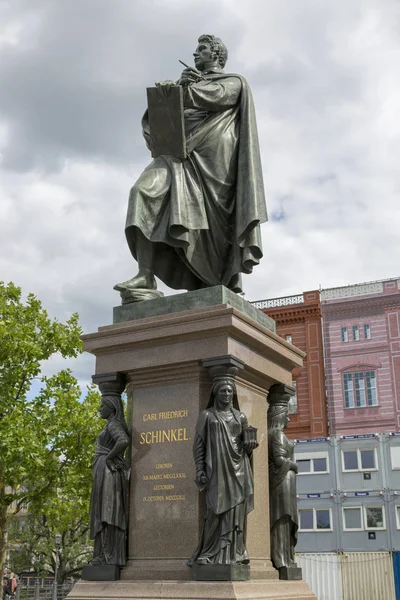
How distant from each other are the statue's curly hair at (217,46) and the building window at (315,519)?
1150 inches

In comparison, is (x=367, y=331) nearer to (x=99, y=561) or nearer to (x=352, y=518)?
(x=352, y=518)

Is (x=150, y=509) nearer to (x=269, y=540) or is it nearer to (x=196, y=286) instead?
(x=269, y=540)

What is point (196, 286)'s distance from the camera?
8.41 meters

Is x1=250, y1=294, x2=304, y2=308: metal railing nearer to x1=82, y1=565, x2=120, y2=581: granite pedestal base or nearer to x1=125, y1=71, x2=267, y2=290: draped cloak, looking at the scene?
x1=125, y1=71, x2=267, y2=290: draped cloak

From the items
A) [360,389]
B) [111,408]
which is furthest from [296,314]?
[111,408]

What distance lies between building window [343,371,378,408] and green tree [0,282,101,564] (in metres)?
20.5

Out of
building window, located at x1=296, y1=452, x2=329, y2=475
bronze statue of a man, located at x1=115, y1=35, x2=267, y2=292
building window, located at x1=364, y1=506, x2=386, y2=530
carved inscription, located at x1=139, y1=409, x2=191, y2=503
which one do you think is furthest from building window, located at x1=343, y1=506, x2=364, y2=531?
carved inscription, located at x1=139, y1=409, x2=191, y2=503

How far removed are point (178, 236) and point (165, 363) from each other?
1.59 meters

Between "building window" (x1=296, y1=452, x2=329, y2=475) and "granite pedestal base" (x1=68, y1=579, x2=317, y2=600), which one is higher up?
"building window" (x1=296, y1=452, x2=329, y2=475)

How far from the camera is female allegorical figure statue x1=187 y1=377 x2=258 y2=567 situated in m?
6.15

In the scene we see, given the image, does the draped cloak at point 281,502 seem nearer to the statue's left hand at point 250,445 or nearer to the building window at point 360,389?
the statue's left hand at point 250,445

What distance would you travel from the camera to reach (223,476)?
20.6 ft

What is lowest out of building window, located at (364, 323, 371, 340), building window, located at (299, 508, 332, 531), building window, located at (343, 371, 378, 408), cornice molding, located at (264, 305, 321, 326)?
building window, located at (299, 508, 332, 531)

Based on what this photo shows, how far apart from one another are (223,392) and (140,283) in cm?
190
